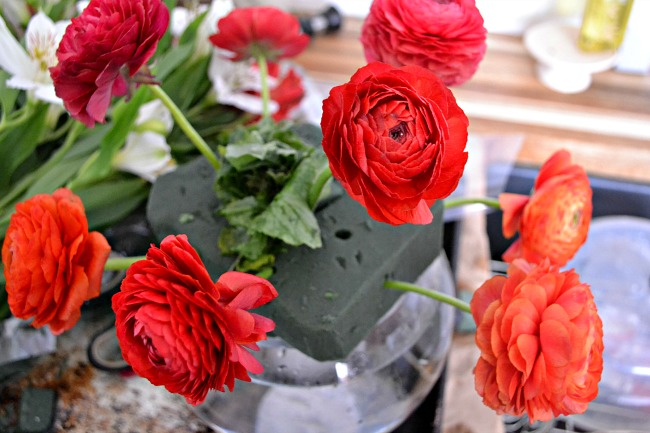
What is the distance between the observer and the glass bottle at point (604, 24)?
790 mm

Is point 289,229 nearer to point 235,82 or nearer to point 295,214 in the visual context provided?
point 295,214

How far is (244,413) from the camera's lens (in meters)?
0.39

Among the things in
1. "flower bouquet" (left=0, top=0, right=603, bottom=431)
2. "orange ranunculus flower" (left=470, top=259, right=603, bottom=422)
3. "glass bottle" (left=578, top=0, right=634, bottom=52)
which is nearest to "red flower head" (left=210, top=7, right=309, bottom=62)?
"flower bouquet" (left=0, top=0, right=603, bottom=431)

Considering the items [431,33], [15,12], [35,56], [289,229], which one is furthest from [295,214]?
[15,12]

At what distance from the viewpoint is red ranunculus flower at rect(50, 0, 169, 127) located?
273 mm

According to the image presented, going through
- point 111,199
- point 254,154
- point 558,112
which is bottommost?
point 558,112

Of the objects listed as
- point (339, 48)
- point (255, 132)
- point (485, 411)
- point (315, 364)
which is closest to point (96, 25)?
point (255, 132)

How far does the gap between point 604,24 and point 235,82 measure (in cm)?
53

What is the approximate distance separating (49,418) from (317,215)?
24 cm

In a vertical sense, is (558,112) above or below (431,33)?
below

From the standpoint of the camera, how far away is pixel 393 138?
24 cm

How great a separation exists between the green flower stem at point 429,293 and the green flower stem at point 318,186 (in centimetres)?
6

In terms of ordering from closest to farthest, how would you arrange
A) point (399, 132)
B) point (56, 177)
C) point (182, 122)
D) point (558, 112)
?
point (399, 132) → point (182, 122) → point (56, 177) → point (558, 112)

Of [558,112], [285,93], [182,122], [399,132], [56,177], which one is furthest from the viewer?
[558,112]
